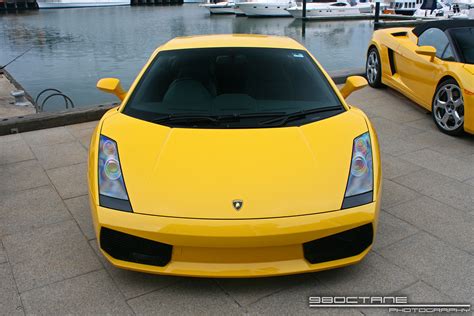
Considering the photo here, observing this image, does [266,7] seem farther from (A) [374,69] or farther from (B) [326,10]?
(A) [374,69]

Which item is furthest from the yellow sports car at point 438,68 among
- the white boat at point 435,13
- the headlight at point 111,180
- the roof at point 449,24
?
the white boat at point 435,13

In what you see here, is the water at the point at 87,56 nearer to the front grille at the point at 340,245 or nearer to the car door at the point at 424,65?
the car door at the point at 424,65

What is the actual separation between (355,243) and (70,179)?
2837mm

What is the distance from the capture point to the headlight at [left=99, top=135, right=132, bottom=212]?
2.41 meters

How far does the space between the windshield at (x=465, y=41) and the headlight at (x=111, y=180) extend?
4429mm

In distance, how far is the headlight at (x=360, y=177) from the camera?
2.44 meters

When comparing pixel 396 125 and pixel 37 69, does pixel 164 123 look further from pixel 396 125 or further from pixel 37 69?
pixel 37 69

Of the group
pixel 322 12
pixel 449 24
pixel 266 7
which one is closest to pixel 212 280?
pixel 449 24

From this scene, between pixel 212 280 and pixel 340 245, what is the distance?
30.5 inches

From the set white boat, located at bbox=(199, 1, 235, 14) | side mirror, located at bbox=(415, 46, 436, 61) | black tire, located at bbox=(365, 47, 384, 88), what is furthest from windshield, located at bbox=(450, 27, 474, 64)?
→ white boat, located at bbox=(199, 1, 235, 14)

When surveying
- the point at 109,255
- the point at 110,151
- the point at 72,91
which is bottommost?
the point at 72,91

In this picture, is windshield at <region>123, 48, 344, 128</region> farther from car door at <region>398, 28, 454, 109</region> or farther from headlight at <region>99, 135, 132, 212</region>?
car door at <region>398, 28, 454, 109</region>

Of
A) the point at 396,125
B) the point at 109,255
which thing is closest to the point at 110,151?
the point at 109,255

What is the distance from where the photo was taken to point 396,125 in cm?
579
